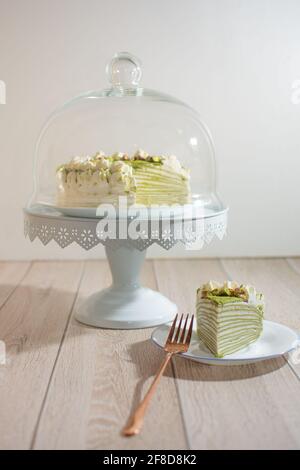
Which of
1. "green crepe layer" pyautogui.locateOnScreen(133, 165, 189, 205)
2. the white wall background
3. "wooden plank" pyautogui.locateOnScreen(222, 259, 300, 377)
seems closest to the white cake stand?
"green crepe layer" pyautogui.locateOnScreen(133, 165, 189, 205)

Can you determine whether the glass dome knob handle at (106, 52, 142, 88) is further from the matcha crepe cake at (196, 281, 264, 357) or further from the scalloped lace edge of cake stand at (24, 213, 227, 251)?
the matcha crepe cake at (196, 281, 264, 357)

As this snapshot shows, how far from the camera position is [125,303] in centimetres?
211

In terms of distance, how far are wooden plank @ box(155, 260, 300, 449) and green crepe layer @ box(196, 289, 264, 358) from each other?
61 millimetres

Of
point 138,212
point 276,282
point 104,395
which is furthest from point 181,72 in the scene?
point 104,395

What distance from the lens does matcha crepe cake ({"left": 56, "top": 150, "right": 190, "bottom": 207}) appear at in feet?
6.41

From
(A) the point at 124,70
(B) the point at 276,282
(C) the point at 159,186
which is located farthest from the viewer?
(B) the point at 276,282

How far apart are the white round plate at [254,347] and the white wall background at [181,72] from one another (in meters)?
1.40

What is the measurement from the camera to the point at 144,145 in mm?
2299

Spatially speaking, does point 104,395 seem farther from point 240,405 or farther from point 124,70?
point 124,70

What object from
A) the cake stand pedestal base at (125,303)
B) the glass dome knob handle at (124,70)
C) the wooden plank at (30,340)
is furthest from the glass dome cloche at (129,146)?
the wooden plank at (30,340)

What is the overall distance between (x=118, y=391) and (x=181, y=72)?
6.15ft
